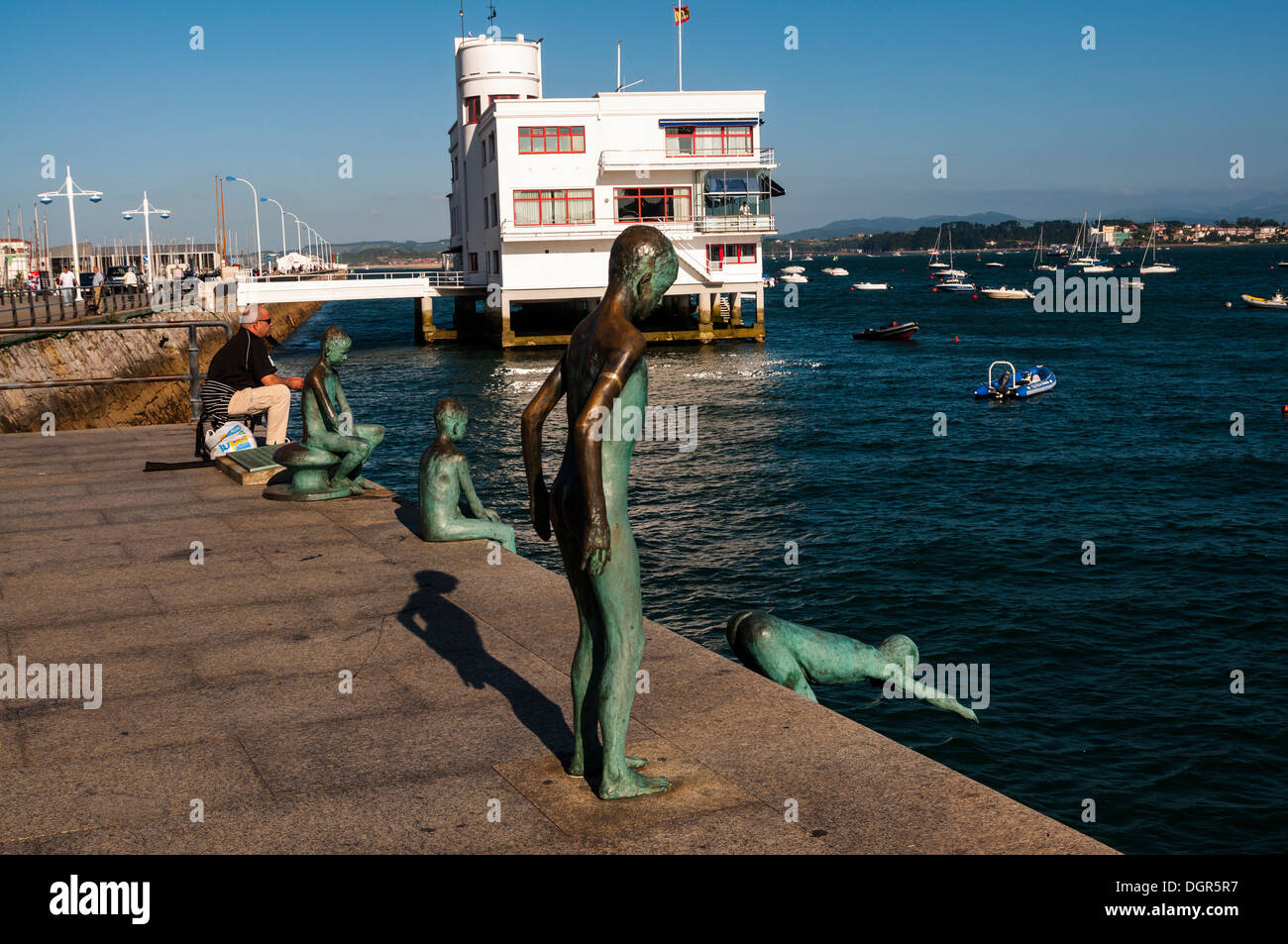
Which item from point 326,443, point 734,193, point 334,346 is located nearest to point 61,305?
point 326,443

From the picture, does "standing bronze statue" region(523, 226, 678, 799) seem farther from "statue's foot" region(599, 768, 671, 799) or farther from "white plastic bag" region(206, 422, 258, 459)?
"white plastic bag" region(206, 422, 258, 459)

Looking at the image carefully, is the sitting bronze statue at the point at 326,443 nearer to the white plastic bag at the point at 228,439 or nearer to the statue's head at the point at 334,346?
the statue's head at the point at 334,346

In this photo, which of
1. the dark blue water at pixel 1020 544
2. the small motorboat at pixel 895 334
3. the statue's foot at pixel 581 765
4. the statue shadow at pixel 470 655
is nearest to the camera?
the statue's foot at pixel 581 765

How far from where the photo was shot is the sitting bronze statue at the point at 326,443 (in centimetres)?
1098

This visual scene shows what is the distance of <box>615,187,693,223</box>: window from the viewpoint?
57094mm

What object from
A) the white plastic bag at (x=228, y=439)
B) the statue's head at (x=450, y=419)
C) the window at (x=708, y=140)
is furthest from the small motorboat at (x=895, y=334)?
the statue's head at (x=450, y=419)

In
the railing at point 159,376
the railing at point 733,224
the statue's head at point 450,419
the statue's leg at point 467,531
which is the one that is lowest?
the statue's leg at point 467,531

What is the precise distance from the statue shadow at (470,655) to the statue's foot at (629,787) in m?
0.63

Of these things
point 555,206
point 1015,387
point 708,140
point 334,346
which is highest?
point 708,140

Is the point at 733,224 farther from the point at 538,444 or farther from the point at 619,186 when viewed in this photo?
the point at 538,444

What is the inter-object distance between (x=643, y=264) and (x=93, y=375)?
Result: 26.7m

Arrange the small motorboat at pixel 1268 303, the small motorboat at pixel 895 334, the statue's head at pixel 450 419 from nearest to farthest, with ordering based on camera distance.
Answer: the statue's head at pixel 450 419 → the small motorboat at pixel 895 334 → the small motorboat at pixel 1268 303

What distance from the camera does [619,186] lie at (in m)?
56.9

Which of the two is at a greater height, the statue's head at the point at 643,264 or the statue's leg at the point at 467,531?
the statue's head at the point at 643,264
